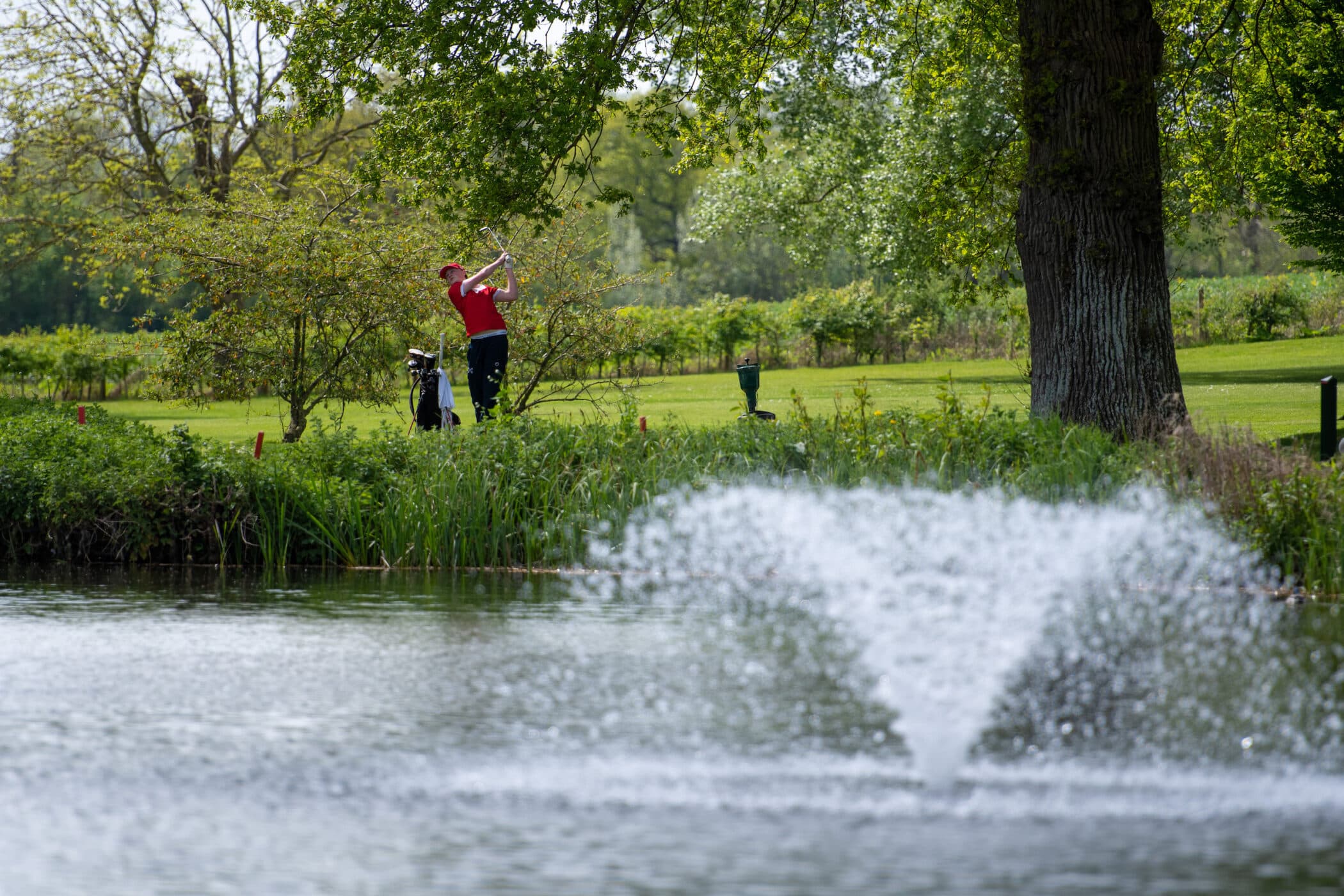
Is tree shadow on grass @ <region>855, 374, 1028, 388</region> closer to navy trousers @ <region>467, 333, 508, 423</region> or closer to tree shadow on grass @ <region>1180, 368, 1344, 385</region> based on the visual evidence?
tree shadow on grass @ <region>1180, 368, 1344, 385</region>

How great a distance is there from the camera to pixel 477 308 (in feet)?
51.9

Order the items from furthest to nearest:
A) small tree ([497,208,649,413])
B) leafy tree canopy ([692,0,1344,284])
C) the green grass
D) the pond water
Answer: the green grass, small tree ([497,208,649,413]), leafy tree canopy ([692,0,1344,284]), the pond water

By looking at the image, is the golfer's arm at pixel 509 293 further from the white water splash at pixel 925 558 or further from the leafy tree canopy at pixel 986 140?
the white water splash at pixel 925 558

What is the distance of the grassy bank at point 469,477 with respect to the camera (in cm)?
1086

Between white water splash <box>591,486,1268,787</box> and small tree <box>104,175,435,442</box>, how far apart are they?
8.52 meters

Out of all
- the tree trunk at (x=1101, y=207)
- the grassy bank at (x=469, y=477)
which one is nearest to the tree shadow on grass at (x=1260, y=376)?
the tree trunk at (x=1101, y=207)

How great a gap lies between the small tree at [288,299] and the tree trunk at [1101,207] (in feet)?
27.6

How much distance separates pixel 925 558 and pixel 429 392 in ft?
27.3

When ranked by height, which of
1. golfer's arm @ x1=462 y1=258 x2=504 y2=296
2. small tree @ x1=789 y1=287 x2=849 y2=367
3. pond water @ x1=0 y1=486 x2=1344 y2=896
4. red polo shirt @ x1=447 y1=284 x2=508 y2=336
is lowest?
pond water @ x1=0 y1=486 x2=1344 y2=896

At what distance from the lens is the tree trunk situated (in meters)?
13.0

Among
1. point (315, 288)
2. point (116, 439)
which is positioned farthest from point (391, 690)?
point (315, 288)

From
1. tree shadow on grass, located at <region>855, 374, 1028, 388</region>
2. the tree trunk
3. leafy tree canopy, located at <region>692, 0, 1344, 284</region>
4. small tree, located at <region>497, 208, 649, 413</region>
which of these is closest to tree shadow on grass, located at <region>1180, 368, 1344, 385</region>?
leafy tree canopy, located at <region>692, 0, 1344, 284</region>

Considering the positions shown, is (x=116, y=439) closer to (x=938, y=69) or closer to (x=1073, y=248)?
(x=1073, y=248)

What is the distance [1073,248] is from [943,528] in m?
4.11
